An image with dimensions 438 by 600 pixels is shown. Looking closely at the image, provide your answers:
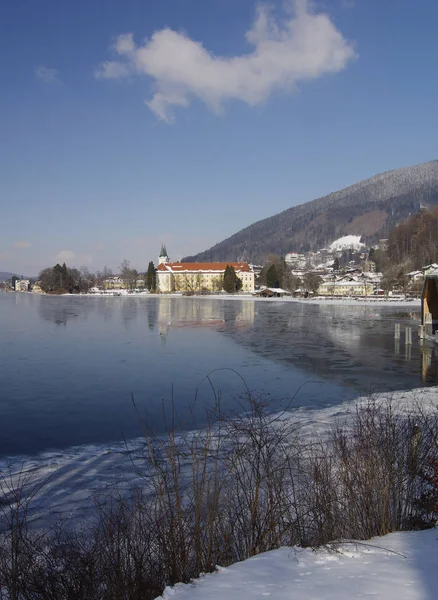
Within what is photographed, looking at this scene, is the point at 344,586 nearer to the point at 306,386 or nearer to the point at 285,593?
the point at 285,593

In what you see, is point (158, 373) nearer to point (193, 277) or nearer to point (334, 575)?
point (334, 575)

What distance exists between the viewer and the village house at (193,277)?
5325 inches

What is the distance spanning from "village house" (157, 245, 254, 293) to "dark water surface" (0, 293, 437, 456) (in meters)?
108

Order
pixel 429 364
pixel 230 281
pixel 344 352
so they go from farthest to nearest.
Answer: pixel 230 281
pixel 344 352
pixel 429 364

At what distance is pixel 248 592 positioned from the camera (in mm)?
3109

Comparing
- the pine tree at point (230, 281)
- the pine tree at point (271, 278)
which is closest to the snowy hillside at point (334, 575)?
the pine tree at point (271, 278)

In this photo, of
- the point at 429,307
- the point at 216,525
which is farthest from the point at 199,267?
the point at 216,525

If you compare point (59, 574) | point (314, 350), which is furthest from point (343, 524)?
point (314, 350)

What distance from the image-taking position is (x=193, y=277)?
13825 centimetres

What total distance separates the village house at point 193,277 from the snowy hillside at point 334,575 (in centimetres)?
12781

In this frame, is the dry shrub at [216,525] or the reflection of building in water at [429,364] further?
the reflection of building in water at [429,364]

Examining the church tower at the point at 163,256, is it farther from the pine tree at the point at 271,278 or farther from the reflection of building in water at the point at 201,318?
the reflection of building in water at the point at 201,318

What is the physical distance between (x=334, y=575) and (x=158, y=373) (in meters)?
11.9

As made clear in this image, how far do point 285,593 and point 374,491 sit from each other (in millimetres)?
1530
